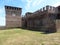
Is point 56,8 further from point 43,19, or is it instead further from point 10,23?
point 10,23

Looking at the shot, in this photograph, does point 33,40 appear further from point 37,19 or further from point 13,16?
point 13,16

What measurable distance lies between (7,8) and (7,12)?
1422mm

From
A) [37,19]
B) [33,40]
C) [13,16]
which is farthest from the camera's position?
[13,16]

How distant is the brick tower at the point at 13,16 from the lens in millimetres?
39438

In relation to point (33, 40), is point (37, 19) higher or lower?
higher

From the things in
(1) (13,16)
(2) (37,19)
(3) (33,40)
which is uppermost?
(1) (13,16)

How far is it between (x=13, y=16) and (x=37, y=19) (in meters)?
12.9

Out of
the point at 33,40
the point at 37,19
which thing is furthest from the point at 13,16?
the point at 33,40

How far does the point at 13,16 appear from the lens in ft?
134

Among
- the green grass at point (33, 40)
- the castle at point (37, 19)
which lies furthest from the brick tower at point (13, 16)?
the green grass at point (33, 40)

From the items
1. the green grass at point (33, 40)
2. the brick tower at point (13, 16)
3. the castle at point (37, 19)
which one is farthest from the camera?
the brick tower at point (13, 16)

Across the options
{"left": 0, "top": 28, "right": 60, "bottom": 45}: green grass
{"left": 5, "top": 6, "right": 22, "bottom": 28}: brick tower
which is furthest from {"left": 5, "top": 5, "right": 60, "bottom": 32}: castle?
{"left": 0, "top": 28, "right": 60, "bottom": 45}: green grass

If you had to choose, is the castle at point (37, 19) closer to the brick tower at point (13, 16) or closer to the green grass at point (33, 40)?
the brick tower at point (13, 16)

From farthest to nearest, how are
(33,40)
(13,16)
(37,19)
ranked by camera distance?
(13,16), (37,19), (33,40)
